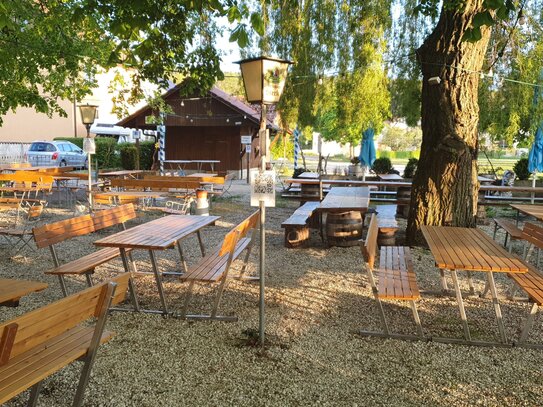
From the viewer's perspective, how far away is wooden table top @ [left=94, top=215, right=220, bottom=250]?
14.8ft

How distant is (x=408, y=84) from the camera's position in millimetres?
14586

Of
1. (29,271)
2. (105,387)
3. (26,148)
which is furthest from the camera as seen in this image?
(26,148)

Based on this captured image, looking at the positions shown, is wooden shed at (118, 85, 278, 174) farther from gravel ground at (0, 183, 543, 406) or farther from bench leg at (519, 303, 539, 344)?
bench leg at (519, 303, 539, 344)

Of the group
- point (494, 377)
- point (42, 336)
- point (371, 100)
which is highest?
point (371, 100)

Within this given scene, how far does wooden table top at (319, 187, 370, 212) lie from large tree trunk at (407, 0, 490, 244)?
94 centimetres

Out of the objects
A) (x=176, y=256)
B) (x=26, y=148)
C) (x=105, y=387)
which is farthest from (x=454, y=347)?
(x=26, y=148)

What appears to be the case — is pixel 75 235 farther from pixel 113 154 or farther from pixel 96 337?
pixel 113 154

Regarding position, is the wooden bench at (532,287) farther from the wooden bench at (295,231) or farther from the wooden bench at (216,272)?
the wooden bench at (295,231)

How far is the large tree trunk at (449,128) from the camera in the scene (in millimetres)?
7492

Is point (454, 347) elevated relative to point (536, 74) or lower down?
lower down

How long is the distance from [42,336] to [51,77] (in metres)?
8.92

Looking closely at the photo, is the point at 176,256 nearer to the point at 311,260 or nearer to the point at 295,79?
the point at 311,260

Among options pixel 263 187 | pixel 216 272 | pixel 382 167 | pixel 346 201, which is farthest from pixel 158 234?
pixel 382 167

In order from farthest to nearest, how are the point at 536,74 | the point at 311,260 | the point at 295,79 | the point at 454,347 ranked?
the point at 295,79 < the point at 536,74 < the point at 311,260 < the point at 454,347
